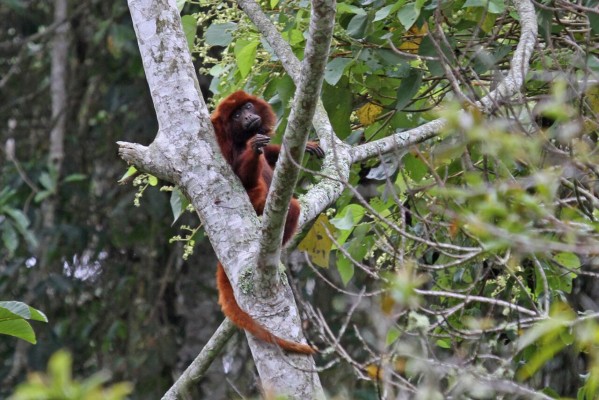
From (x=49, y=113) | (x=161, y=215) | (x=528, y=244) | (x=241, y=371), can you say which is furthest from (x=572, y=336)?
(x=49, y=113)

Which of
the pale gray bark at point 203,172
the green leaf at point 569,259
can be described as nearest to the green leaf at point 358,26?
the pale gray bark at point 203,172

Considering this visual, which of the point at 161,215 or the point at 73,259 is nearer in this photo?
the point at 161,215

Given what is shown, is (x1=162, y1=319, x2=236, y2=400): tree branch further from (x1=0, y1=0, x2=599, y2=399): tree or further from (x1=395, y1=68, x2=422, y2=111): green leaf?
(x1=395, y1=68, x2=422, y2=111): green leaf

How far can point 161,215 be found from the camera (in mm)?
7418

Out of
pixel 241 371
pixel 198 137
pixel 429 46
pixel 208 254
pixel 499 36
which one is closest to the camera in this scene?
pixel 198 137

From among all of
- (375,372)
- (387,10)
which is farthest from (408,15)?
(375,372)

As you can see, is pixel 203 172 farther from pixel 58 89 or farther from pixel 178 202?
pixel 58 89

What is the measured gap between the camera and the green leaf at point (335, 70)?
375 cm

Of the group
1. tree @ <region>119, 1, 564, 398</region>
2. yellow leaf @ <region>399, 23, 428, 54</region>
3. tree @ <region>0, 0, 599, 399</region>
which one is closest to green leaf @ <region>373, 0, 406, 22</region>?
tree @ <region>0, 0, 599, 399</region>

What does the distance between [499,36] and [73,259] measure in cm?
532

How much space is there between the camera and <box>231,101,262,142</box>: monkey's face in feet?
14.6

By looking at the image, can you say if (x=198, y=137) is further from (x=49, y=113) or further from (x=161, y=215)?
(x=49, y=113)

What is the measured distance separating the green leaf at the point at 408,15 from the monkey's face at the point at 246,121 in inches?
44.0

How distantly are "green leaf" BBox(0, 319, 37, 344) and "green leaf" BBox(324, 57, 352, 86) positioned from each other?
Answer: 4.87 feet
